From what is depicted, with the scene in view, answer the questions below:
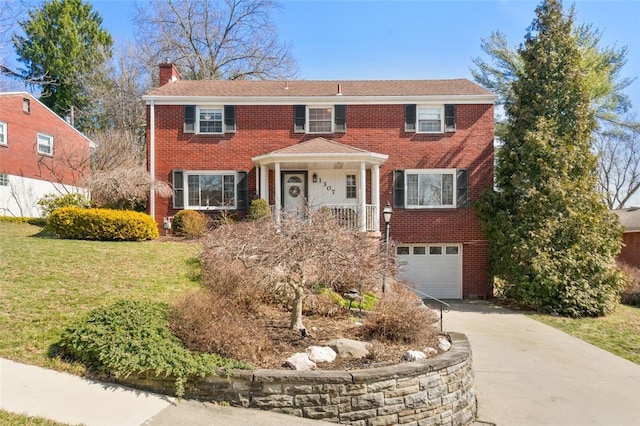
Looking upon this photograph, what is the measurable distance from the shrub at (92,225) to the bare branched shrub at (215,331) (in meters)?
7.44

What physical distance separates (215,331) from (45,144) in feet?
72.3

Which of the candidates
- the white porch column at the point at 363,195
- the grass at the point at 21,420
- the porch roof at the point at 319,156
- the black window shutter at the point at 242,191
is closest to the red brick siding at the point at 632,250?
the porch roof at the point at 319,156

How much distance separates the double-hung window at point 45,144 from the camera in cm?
2251

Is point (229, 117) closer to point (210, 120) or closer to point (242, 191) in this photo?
point (210, 120)

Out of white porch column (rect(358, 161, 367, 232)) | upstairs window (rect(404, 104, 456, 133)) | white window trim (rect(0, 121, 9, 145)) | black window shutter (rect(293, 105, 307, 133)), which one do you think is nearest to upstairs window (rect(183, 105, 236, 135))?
black window shutter (rect(293, 105, 307, 133))

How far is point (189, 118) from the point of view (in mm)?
15945

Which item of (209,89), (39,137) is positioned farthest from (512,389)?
(39,137)

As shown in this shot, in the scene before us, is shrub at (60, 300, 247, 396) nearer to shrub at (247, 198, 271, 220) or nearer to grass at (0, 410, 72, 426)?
grass at (0, 410, 72, 426)

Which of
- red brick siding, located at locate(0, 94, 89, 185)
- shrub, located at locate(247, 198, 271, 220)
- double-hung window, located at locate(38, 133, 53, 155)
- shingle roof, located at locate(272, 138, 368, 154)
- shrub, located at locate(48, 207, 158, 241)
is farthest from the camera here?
double-hung window, located at locate(38, 133, 53, 155)

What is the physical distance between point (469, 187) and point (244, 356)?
1264cm

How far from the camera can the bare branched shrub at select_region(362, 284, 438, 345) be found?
6.82 metres

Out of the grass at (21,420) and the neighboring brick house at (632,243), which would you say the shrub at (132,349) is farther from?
the neighboring brick house at (632,243)

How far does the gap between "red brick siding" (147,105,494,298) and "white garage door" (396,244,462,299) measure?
334mm

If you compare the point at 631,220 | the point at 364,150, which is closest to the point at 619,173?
the point at 631,220
